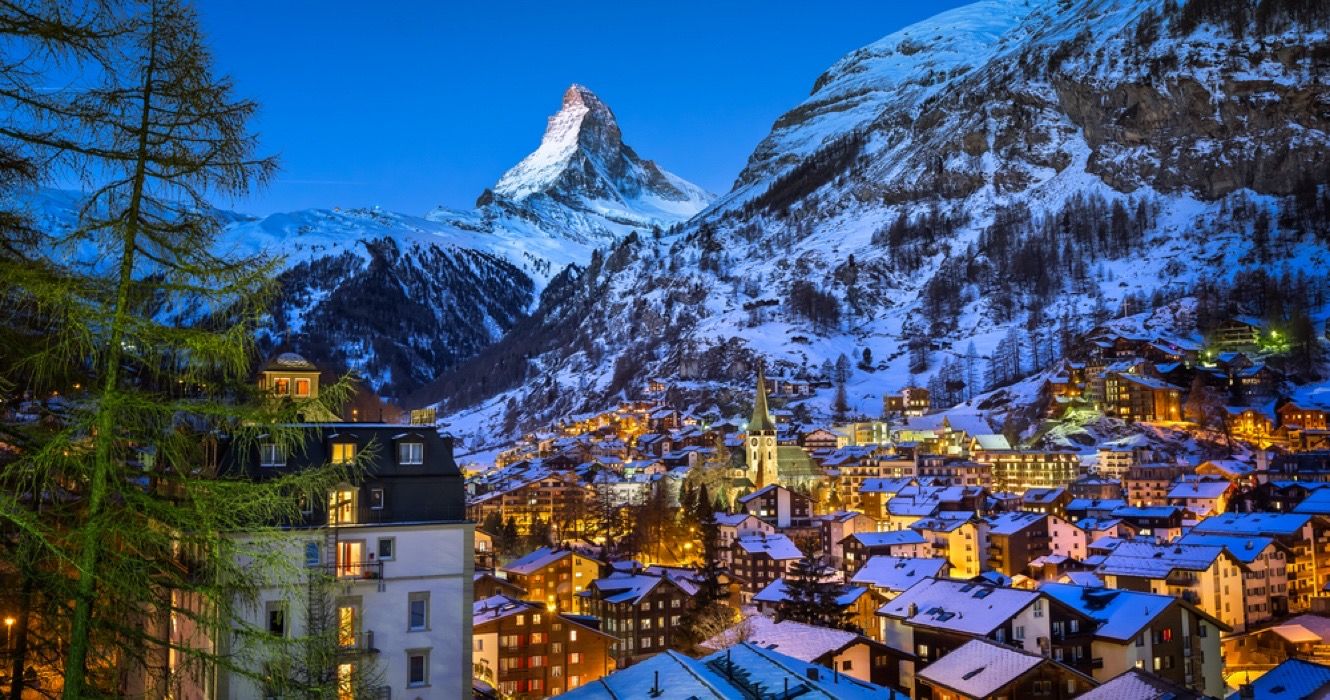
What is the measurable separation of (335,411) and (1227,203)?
18559 centimetres

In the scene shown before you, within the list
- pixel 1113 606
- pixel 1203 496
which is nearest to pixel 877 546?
pixel 1113 606

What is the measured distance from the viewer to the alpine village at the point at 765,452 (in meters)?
7.76

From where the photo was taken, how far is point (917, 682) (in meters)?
39.2

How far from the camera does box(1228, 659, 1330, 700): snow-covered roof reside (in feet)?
113

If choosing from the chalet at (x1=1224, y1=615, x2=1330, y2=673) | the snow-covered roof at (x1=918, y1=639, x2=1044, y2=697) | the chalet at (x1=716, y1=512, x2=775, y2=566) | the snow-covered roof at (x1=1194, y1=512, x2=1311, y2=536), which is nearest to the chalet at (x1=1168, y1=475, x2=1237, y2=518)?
the snow-covered roof at (x1=1194, y1=512, x2=1311, y2=536)

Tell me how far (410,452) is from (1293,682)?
32886 mm

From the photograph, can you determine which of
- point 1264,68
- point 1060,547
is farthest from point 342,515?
point 1264,68

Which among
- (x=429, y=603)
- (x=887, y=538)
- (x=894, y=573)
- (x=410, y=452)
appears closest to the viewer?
(x=429, y=603)

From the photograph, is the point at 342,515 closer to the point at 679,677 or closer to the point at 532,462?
the point at 679,677

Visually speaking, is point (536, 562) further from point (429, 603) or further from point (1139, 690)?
point (429, 603)

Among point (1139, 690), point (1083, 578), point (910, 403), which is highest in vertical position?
point (910, 403)

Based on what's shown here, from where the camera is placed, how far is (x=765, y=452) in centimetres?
11269

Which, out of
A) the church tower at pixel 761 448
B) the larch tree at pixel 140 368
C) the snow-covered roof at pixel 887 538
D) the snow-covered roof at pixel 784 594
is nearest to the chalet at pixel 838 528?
the snow-covered roof at pixel 887 538

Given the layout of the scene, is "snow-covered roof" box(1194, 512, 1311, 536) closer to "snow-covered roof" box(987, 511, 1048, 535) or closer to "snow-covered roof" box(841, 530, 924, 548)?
"snow-covered roof" box(987, 511, 1048, 535)
